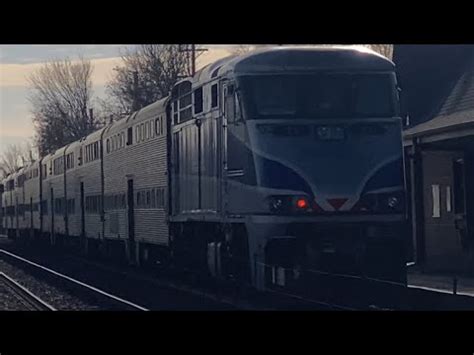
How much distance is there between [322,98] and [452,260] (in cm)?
1034

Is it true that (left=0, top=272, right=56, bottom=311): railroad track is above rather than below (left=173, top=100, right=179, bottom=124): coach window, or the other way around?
below

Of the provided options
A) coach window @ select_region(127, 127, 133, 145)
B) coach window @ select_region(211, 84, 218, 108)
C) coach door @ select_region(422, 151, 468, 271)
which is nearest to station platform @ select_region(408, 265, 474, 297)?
coach door @ select_region(422, 151, 468, 271)

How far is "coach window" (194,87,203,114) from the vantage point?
18.4 m

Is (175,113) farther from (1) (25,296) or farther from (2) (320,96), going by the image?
(2) (320,96)

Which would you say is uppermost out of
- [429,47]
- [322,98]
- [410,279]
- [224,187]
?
[429,47]

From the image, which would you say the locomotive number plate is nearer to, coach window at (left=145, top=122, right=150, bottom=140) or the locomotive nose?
the locomotive nose

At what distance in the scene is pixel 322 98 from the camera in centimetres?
1592

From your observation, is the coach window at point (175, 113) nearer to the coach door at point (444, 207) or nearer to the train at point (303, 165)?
the train at point (303, 165)

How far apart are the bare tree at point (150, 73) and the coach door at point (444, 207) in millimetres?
28119

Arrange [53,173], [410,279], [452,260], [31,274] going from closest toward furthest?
1. [410,279]
2. [452,260]
3. [31,274]
4. [53,173]

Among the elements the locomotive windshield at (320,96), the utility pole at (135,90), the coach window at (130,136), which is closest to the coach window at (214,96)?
the locomotive windshield at (320,96)

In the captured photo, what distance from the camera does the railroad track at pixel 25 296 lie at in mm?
18844
